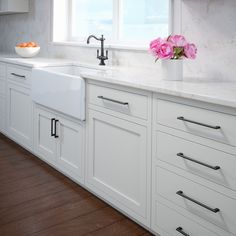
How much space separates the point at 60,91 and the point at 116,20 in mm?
1017

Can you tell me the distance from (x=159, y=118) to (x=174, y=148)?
174 mm

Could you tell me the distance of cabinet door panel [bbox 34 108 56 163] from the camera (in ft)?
9.91

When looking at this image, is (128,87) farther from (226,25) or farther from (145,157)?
(226,25)

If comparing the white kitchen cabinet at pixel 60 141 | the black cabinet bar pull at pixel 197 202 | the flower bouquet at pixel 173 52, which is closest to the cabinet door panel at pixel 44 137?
the white kitchen cabinet at pixel 60 141

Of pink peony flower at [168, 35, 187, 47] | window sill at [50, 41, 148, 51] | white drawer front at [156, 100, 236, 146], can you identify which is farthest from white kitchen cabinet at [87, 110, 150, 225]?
window sill at [50, 41, 148, 51]

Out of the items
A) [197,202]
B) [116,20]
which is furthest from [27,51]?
[197,202]

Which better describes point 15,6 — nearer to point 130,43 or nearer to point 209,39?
point 130,43

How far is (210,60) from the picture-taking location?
7.61ft

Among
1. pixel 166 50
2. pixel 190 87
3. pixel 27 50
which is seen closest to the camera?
pixel 190 87

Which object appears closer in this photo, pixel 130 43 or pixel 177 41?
pixel 177 41

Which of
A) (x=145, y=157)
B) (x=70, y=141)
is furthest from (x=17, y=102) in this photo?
(x=145, y=157)

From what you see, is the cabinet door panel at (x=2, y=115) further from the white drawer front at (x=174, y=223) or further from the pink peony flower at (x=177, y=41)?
the white drawer front at (x=174, y=223)

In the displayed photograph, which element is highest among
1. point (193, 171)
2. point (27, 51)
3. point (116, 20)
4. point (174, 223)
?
point (116, 20)

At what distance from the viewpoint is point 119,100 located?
2.18 meters
